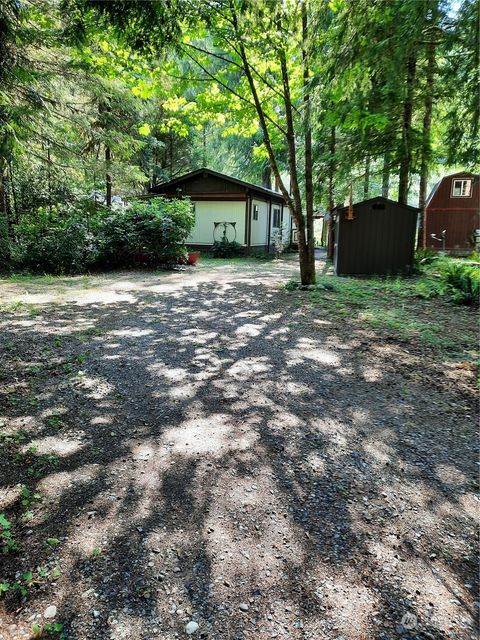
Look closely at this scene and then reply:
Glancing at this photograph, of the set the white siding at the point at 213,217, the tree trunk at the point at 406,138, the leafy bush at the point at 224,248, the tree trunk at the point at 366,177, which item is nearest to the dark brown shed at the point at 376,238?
the tree trunk at the point at 406,138

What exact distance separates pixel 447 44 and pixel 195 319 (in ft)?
15.2

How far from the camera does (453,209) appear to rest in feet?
83.7

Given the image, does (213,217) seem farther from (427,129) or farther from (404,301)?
(404,301)

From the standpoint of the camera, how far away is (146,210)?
12.5 meters

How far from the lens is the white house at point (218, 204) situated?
19.2m

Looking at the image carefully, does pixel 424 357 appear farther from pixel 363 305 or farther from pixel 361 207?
pixel 361 207

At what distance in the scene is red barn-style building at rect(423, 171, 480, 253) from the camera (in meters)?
25.1

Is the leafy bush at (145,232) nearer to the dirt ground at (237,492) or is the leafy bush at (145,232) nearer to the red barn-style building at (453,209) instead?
the dirt ground at (237,492)

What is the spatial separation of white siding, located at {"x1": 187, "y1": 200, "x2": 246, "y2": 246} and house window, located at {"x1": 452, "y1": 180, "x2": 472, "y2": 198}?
48.3ft

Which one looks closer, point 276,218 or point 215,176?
point 215,176

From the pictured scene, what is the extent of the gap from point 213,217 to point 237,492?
60.5 ft

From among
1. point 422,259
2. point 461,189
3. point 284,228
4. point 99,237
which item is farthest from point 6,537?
point 461,189

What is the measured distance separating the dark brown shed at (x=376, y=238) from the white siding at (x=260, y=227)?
871cm

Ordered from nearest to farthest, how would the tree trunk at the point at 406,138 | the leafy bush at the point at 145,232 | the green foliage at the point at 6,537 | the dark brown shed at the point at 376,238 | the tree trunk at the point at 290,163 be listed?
the green foliage at the point at 6,537, the tree trunk at the point at 290,163, the tree trunk at the point at 406,138, the dark brown shed at the point at 376,238, the leafy bush at the point at 145,232
